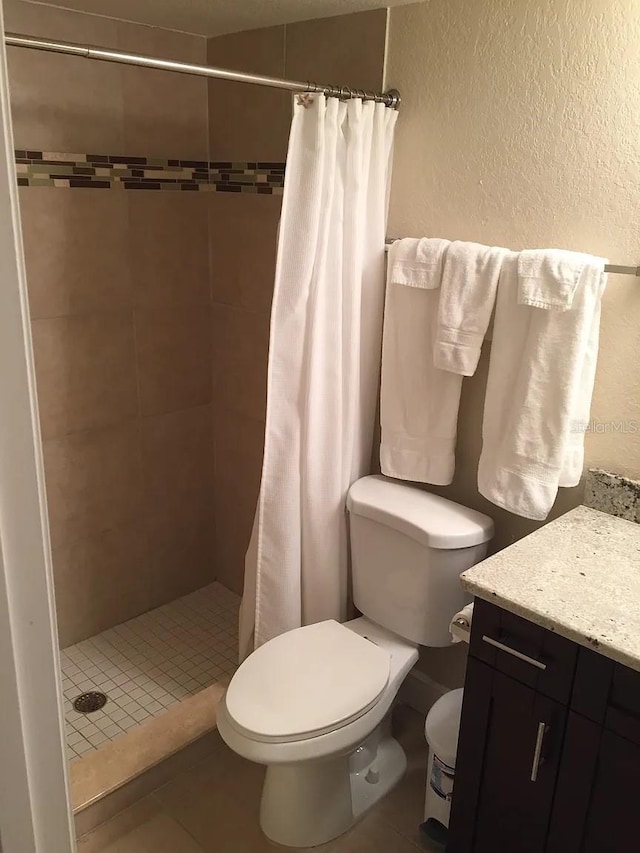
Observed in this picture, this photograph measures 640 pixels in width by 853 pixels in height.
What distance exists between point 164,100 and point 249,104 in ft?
0.93

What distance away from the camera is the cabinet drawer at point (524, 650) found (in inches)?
52.3

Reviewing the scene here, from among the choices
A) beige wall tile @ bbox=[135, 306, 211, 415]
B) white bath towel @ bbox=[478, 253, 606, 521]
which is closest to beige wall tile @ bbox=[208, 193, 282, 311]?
beige wall tile @ bbox=[135, 306, 211, 415]

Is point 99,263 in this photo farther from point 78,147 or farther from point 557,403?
point 557,403

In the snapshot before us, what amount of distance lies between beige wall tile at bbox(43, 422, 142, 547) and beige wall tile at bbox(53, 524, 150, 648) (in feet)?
0.16

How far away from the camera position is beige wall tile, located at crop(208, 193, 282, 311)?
233 centimetres

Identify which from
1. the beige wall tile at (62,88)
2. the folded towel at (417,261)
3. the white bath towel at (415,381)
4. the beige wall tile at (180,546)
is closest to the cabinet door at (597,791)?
the white bath towel at (415,381)

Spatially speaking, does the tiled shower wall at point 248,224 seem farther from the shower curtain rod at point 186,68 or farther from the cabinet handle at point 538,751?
the cabinet handle at point 538,751

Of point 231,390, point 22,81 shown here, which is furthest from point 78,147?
point 231,390

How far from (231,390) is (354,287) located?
2.82 feet

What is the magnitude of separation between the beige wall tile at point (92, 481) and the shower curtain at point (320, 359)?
2.12 ft

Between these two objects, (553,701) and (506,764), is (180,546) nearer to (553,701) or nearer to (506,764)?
(506,764)

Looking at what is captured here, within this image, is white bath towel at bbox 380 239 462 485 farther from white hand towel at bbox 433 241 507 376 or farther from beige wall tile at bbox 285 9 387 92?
beige wall tile at bbox 285 9 387 92

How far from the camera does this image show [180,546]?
9.12 ft

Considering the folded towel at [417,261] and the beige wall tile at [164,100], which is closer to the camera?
the folded towel at [417,261]
